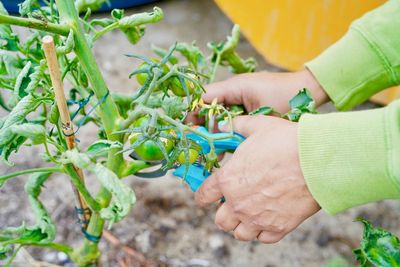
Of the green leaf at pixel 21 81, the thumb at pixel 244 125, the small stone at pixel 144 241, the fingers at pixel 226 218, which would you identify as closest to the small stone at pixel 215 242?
the small stone at pixel 144 241

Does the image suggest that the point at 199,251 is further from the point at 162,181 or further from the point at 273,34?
the point at 273,34

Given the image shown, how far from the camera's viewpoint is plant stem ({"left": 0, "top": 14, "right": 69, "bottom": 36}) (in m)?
0.75

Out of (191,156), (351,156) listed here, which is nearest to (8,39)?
(191,156)

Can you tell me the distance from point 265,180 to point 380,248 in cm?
22

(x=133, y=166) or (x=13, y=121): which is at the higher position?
(x=13, y=121)

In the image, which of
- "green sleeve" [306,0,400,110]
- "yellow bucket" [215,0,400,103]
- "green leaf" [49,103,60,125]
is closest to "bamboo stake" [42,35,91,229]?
"green leaf" [49,103,60,125]

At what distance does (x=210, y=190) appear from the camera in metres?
1.03

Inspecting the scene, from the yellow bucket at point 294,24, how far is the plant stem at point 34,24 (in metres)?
1.19

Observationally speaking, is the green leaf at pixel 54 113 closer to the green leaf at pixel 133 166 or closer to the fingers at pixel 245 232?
the green leaf at pixel 133 166

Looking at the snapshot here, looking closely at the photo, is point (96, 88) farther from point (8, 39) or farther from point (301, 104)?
point (301, 104)

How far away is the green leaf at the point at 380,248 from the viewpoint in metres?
0.90

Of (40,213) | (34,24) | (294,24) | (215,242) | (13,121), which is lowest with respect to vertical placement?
(215,242)

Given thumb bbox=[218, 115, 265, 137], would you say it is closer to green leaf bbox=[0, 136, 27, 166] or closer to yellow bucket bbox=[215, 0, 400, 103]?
green leaf bbox=[0, 136, 27, 166]

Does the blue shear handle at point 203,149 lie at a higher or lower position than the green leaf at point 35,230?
higher
